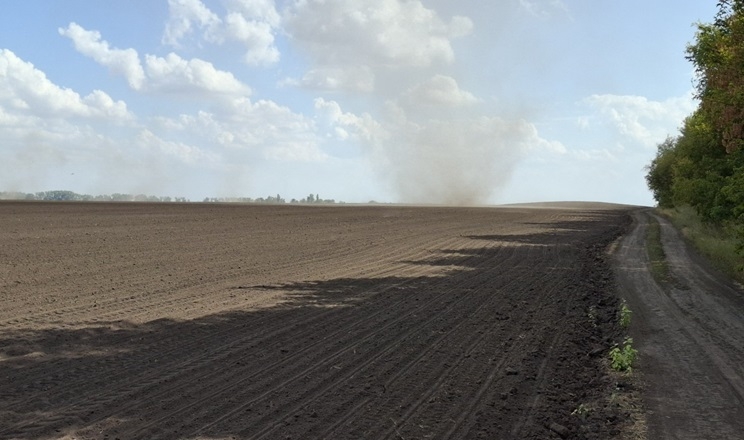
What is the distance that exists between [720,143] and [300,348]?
28.5 m

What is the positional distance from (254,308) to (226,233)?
2126cm

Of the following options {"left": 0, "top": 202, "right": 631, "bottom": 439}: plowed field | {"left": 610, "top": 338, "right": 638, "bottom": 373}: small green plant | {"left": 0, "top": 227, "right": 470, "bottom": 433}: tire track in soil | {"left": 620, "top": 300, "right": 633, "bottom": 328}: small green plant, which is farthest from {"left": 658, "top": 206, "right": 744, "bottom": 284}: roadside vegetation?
{"left": 0, "top": 227, "right": 470, "bottom": 433}: tire track in soil

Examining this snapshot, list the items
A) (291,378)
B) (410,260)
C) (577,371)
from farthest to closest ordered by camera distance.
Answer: (410,260) < (577,371) < (291,378)

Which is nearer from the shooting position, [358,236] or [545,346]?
[545,346]

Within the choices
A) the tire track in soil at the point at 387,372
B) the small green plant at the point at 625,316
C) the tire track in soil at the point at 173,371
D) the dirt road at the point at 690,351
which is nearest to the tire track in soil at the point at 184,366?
the tire track in soil at the point at 173,371

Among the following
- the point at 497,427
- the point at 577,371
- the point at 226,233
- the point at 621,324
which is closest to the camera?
the point at 497,427

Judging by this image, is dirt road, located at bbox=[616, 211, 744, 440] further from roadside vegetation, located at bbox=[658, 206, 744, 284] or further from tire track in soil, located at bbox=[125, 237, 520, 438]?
tire track in soil, located at bbox=[125, 237, 520, 438]

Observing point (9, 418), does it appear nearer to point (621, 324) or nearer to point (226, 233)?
point (621, 324)

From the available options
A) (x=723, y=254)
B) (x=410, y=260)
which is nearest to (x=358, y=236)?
(x=410, y=260)

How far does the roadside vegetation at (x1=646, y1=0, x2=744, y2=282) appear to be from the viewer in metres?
17.3

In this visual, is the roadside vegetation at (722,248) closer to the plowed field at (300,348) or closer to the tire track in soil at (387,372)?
the plowed field at (300,348)

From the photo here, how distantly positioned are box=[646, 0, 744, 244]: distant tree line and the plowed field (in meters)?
5.59

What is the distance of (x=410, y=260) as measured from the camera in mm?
23406

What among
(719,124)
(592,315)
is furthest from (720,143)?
(592,315)
